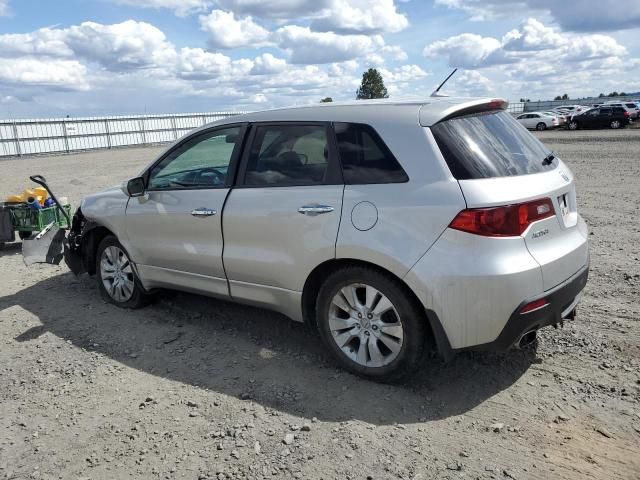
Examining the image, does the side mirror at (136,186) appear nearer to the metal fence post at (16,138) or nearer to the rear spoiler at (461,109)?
the rear spoiler at (461,109)

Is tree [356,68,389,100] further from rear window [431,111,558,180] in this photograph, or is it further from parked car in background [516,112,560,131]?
rear window [431,111,558,180]

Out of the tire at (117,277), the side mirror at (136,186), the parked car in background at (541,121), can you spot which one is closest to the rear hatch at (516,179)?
the side mirror at (136,186)

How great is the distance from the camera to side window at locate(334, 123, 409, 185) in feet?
11.3

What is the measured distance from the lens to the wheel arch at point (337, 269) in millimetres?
3301

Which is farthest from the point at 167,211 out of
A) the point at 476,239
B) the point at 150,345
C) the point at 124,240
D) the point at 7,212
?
the point at 7,212

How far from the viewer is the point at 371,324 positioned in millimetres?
3592

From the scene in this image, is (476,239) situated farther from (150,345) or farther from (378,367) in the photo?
(150,345)

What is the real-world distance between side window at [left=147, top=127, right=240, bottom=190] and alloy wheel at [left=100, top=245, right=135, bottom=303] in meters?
0.87

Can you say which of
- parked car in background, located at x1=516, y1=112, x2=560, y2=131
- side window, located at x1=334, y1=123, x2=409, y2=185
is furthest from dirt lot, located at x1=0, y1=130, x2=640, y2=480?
parked car in background, located at x1=516, y1=112, x2=560, y2=131

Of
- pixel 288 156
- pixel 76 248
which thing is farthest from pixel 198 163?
pixel 76 248

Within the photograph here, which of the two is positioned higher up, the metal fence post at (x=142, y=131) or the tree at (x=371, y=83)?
the tree at (x=371, y=83)

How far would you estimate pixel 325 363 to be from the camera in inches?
161

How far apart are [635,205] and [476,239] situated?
23.8ft

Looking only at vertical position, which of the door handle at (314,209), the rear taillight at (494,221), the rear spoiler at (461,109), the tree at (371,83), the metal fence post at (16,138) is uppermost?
the tree at (371,83)
